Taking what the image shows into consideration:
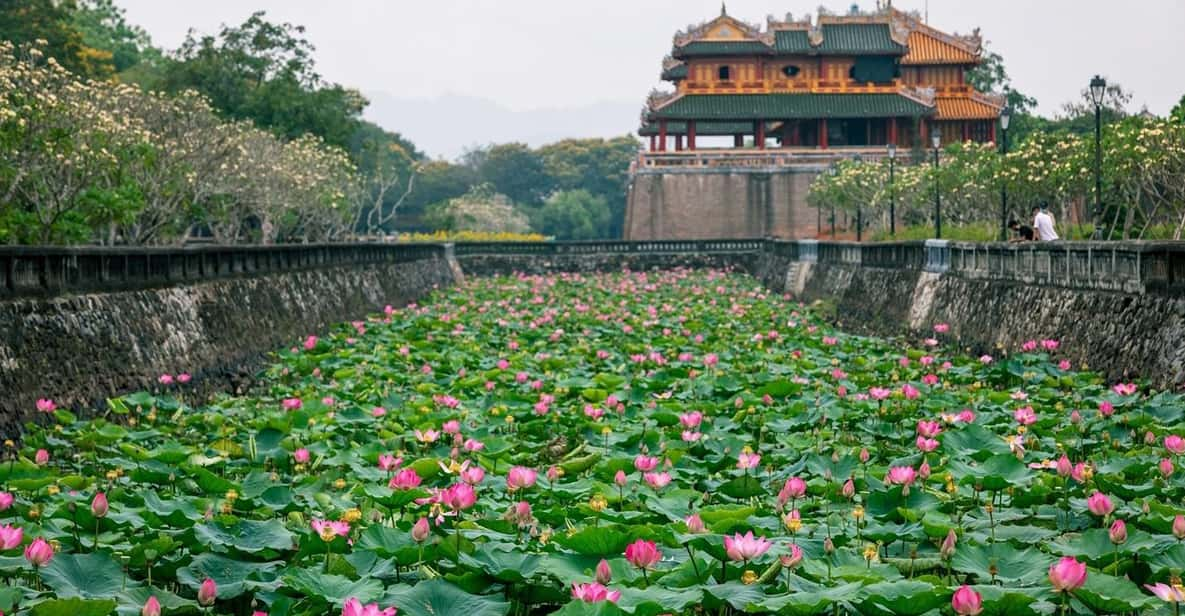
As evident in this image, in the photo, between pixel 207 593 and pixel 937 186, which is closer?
pixel 207 593

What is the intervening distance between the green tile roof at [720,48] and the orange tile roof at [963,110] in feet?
25.5

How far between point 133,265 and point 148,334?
679mm

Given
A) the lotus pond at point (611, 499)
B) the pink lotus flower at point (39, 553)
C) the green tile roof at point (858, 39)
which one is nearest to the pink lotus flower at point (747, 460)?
the lotus pond at point (611, 499)

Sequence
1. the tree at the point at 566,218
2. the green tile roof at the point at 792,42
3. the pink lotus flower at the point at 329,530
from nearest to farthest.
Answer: the pink lotus flower at the point at 329,530 < the green tile roof at the point at 792,42 < the tree at the point at 566,218

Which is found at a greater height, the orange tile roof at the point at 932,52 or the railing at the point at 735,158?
the orange tile roof at the point at 932,52

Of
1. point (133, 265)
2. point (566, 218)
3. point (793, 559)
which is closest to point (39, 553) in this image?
point (793, 559)

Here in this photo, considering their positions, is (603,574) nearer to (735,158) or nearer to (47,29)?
(47,29)

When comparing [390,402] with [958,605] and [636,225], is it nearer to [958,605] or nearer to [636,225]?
[958,605]

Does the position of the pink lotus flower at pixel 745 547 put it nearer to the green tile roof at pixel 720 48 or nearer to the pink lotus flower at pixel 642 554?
the pink lotus flower at pixel 642 554

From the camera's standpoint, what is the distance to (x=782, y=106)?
56.5m

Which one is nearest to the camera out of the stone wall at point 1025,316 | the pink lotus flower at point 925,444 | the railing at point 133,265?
the pink lotus flower at point 925,444

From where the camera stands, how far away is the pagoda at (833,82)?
185 feet

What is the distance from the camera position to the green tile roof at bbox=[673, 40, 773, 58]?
57125 mm

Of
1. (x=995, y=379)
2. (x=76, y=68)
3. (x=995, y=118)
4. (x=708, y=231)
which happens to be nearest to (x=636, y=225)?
(x=708, y=231)
